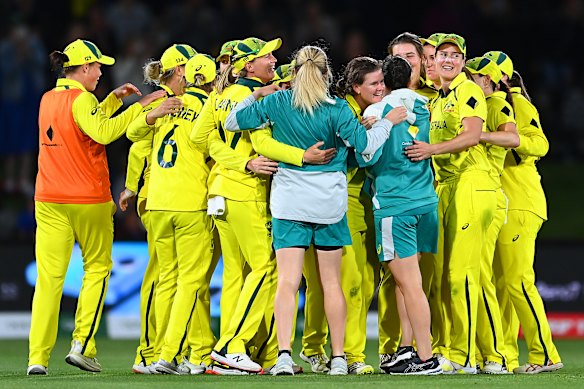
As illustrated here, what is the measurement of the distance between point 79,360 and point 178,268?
3.41 ft

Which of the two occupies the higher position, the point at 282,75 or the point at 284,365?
the point at 282,75

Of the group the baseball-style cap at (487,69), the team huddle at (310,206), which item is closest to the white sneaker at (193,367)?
the team huddle at (310,206)

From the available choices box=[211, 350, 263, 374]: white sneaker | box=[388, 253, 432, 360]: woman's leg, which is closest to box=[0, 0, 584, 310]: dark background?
box=[211, 350, 263, 374]: white sneaker

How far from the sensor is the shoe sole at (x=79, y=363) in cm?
977

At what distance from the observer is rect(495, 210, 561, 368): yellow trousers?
9.93 m

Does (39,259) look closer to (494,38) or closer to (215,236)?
(215,236)

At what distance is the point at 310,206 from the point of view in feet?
29.7

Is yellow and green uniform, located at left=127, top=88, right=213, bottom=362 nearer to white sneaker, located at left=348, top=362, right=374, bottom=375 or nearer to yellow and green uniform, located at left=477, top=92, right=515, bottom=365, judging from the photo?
white sneaker, located at left=348, top=362, right=374, bottom=375

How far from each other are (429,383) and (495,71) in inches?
103

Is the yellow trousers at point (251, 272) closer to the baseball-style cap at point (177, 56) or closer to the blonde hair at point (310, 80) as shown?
the blonde hair at point (310, 80)

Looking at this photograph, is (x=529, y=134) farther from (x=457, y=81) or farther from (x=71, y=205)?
(x=71, y=205)

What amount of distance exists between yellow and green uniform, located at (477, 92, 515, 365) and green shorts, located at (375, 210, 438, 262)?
2.02 feet

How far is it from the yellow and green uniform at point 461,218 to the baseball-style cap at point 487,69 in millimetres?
267

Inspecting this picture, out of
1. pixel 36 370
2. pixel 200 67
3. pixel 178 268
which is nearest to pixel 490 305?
pixel 178 268
